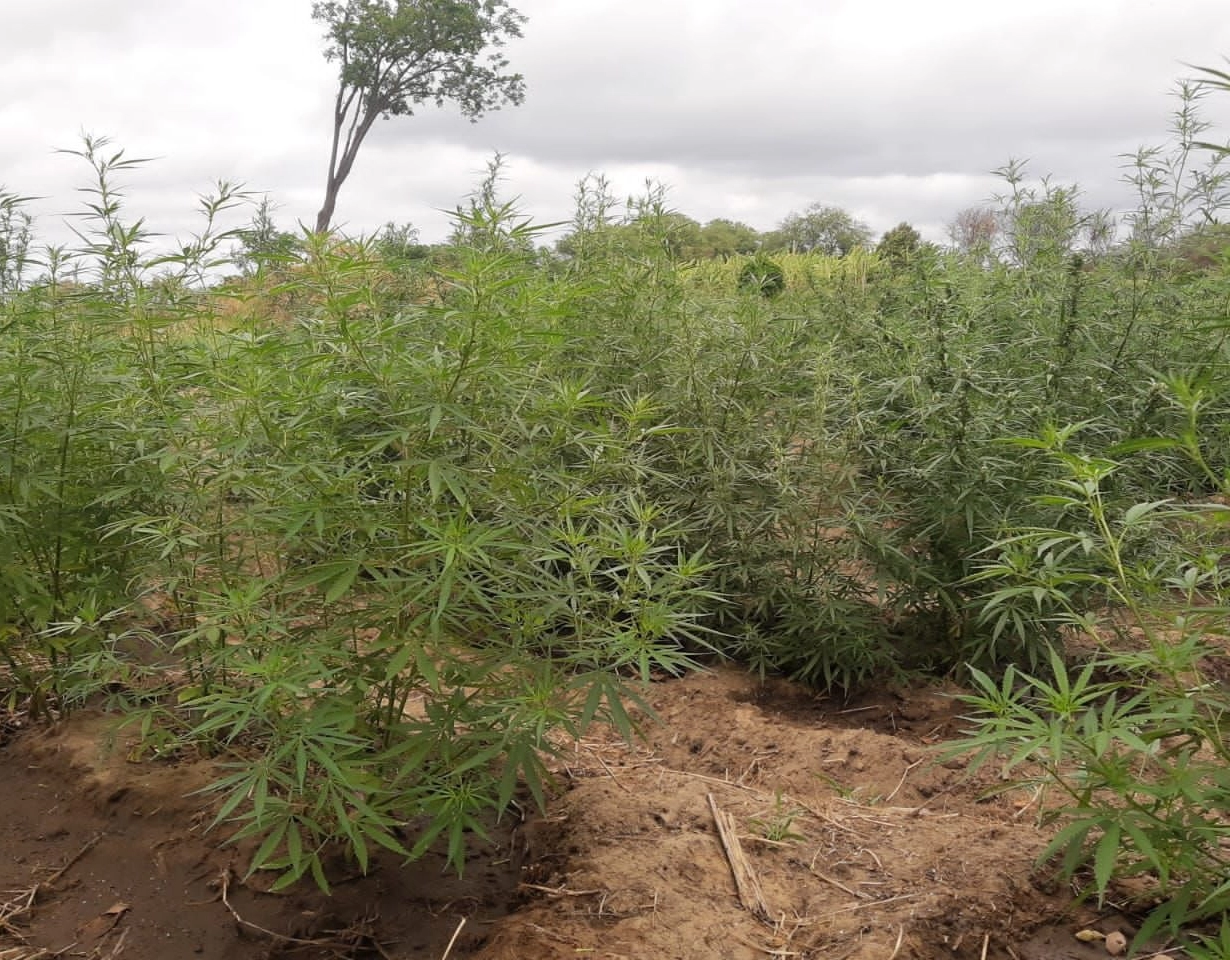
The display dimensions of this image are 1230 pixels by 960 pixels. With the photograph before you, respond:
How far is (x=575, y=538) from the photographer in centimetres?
227

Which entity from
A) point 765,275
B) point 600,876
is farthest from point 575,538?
point 765,275

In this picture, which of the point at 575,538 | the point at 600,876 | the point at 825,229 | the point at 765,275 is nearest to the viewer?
the point at 575,538

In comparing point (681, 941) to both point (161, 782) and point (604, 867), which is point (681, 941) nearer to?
point (604, 867)

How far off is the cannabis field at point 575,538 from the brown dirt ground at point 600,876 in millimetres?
37

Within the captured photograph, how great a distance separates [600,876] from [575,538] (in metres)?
0.98

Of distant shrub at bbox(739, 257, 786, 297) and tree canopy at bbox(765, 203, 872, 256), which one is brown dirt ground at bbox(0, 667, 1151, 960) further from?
tree canopy at bbox(765, 203, 872, 256)

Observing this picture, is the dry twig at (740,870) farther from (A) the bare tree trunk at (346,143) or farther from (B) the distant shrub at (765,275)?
(A) the bare tree trunk at (346,143)

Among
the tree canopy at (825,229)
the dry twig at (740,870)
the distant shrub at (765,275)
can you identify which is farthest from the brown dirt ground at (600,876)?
the tree canopy at (825,229)

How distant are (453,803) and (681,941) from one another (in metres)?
0.64

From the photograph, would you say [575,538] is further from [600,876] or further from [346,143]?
[346,143]

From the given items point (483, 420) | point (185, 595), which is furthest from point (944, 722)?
point (185, 595)

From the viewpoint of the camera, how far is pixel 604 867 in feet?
8.74

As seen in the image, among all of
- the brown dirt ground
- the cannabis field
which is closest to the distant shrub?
the cannabis field

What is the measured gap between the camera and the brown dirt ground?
242cm
